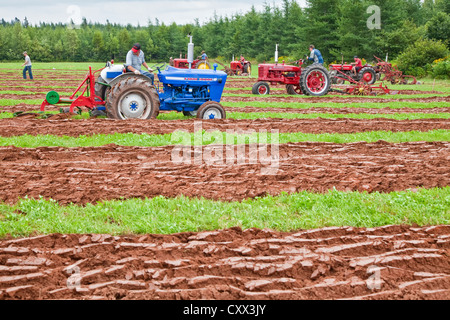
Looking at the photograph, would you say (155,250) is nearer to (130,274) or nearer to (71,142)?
(130,274)

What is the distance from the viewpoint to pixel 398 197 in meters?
5.51

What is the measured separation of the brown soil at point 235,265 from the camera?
11.2 feet

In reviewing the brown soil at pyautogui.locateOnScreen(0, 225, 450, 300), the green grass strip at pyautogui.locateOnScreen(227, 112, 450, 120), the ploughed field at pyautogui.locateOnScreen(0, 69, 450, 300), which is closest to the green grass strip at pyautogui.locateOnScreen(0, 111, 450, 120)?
the green grass strip at pyautogui.locateOnScreen(227, 112, 450, 120)

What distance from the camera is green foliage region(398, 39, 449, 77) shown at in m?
32.0

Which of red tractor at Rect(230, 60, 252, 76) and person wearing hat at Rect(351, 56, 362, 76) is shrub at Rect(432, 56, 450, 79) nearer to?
person wearing hat at Rect(351, 56, 362, 76)

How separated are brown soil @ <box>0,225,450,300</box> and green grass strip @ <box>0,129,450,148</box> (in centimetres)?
431

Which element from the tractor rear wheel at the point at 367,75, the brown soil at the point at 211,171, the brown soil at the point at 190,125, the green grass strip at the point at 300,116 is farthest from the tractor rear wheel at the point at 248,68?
the brown soil at the point at 211,171

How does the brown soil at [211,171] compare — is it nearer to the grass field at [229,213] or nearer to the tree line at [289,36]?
the grass field at [229,213]

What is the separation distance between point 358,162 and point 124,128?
504cm

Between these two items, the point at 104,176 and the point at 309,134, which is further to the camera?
the point at 309,134

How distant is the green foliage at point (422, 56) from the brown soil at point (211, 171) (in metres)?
26.0
